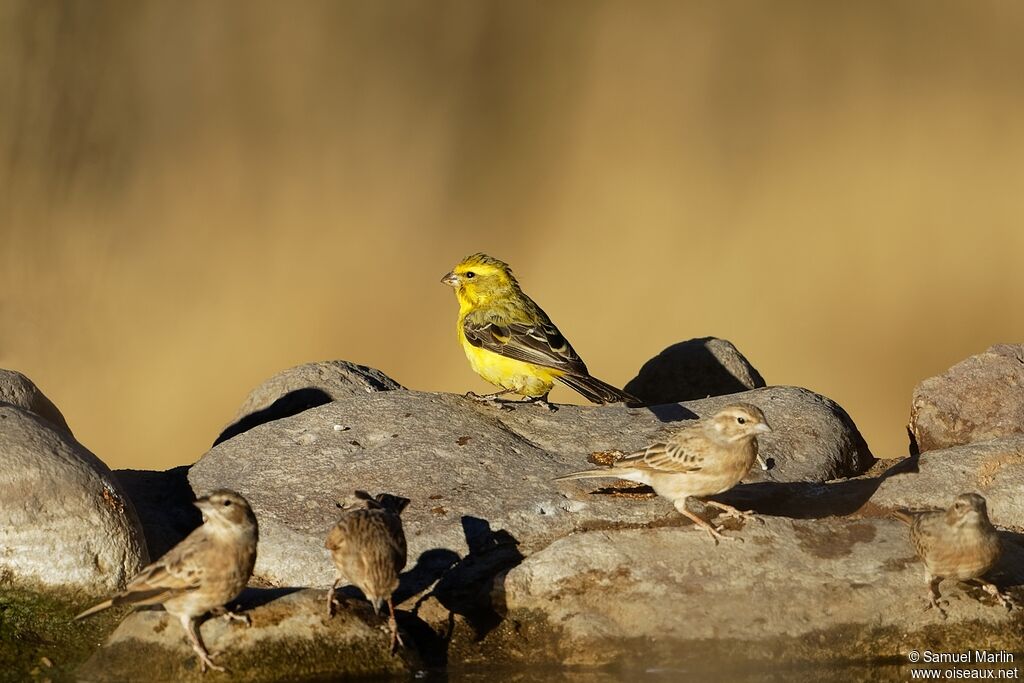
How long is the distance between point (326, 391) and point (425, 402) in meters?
2.10

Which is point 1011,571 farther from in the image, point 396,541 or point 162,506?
point 162,506

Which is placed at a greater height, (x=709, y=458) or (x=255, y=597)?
(x=709, y=458)

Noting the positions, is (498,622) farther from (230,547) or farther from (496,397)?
(496,397)

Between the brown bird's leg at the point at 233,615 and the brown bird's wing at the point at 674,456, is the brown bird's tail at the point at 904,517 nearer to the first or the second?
the brown bird's wing at the point at 674,456

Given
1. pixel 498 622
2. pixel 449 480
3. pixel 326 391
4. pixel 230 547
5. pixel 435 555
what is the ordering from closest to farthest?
pixel 230 547, pixel 498 622, pixel 435 555, pixel 449 480, pixel 326 391

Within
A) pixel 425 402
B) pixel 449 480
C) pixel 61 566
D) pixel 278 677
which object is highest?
pixel 425 402

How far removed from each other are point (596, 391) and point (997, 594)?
12.1ft

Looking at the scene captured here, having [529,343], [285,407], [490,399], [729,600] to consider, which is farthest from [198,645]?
[285,407]

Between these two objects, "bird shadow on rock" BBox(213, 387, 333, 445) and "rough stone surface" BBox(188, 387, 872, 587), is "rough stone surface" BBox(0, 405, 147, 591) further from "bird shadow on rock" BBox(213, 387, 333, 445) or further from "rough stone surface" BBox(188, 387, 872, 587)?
"bird shadow on rock" BBox(213, 387, 333, 445)

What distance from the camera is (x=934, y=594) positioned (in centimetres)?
777

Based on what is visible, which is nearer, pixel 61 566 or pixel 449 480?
pixel 61 566

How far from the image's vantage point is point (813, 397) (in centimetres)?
1153

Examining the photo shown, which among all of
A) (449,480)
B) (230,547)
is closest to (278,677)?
(230,547)

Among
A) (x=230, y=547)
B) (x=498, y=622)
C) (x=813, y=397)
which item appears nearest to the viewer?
(x=230, y=547)
